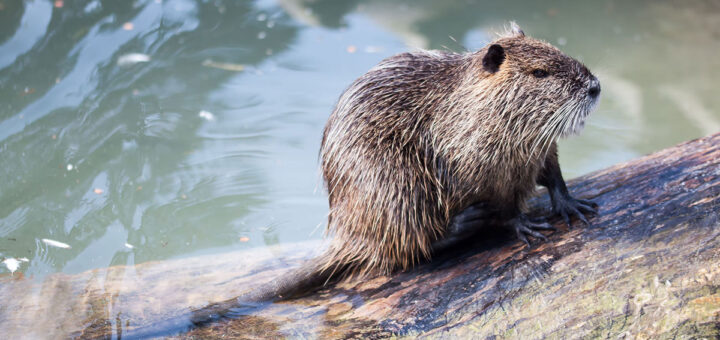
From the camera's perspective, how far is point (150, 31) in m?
6.17

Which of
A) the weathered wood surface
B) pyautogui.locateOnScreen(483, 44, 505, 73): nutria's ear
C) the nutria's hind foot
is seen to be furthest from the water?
the nutria's hind foot

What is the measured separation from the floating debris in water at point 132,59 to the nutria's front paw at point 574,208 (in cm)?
435

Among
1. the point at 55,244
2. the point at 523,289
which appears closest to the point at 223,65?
the point at 55,244

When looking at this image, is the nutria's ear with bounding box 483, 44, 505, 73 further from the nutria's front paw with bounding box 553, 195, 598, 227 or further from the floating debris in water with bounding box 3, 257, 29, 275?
the floating debris in water with bounding box 3, 257, 29, 275

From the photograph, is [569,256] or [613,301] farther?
[569,256]

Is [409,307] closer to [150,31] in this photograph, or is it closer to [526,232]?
[526,232]

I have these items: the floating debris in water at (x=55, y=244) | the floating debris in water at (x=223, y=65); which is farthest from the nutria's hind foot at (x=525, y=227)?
the floating debris in water at (x=223, y=65)

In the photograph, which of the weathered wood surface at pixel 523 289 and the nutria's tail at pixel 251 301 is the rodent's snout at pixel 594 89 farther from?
the nutria's tail at pixel 251 301

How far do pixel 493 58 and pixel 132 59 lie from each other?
4.14m

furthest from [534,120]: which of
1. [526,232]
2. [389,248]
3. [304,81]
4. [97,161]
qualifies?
[304,81]

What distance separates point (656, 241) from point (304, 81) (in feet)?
14.4

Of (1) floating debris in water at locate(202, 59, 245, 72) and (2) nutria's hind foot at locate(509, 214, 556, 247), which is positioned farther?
(1) floating debris in water at locate(202, 59, 245, 72)

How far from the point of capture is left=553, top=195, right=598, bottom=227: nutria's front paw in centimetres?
300

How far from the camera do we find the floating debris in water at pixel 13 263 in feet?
11.6
